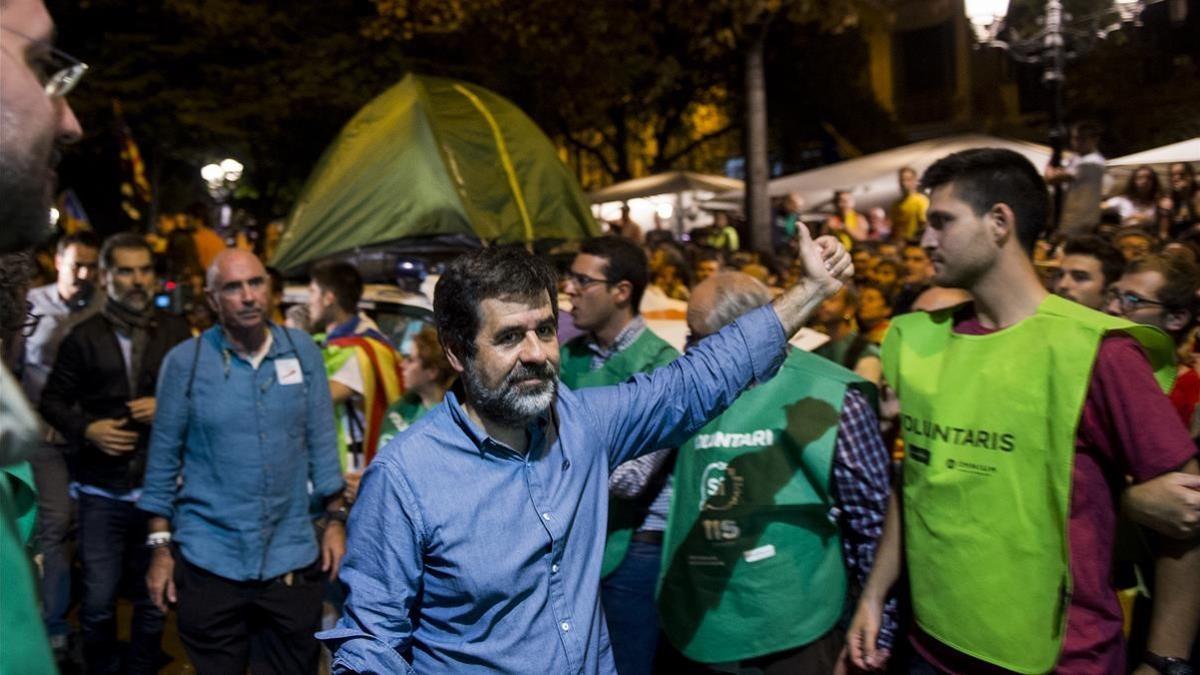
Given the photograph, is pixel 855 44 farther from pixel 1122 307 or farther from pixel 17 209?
pixel 17 209

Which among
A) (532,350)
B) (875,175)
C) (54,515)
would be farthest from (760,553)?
(875,175)

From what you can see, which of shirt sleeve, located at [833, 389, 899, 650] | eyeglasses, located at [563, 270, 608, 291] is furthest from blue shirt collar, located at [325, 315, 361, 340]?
shirt sleeve, located at [833, 389, 899, 650]

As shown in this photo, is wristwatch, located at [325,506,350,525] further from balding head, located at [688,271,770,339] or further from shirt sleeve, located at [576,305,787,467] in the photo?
shirt sleeve, located at [576,305,787,467]

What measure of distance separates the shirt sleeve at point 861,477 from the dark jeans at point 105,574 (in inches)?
138

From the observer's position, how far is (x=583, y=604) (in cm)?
294

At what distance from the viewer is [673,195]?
2417 cm

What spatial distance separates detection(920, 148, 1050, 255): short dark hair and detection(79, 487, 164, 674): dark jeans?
4.32m

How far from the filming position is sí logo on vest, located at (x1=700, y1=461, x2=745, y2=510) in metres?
3.98

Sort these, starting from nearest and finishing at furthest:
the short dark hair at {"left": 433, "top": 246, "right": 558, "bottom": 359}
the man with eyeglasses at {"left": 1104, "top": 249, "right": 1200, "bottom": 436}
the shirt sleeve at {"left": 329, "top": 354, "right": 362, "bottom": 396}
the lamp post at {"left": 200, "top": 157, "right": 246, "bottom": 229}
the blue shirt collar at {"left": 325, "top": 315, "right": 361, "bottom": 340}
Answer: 1. the short dark hair at {"left": 433, "top": 246, "right": 558, "bottom": 359}
2. the man with eyeglasses at {"left": 1104, "top": 249, "right": 1200, "bottom": 436}
3. the shirt sleeve at {"left": 329, "top": 354, "right": 362, "bottom": 396}
4. the blue shirt collar at {"left": 325, "top": 315, "right": 361, "bottom": 340}
5. the lamp post at {"left": 200, "top": 157, "right": 246, "bottom": 229}

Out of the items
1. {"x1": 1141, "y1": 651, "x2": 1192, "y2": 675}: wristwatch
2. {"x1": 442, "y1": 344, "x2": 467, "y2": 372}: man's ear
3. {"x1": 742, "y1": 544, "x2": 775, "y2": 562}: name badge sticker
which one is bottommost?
{"x1": 1141, "y1": 651, "x2": 1192, "y2": 675}: wristwatch

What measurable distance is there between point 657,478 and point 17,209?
10.7ft

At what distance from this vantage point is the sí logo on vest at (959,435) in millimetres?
3031

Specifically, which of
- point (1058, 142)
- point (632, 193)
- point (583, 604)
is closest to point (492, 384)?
point (583, 604)

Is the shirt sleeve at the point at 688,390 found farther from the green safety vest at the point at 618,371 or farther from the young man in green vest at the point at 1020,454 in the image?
the green safety vest at the point at 618,371
